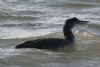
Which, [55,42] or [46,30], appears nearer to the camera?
[55,42]

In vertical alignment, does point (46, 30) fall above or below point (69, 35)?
below

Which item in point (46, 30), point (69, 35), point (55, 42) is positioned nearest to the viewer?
point (55, 42)

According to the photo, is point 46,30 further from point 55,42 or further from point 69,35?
point 55,42

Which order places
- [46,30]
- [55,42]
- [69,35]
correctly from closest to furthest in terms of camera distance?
1. [55,42]
2. [69,35]
3. [46,30]

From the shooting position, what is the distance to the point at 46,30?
1477 centimetres

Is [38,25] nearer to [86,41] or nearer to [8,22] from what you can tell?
[8,22]

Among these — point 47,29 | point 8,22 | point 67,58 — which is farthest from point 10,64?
point 8,22

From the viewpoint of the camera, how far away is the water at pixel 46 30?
10.9m

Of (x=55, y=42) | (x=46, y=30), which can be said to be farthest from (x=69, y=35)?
(x=46, y=30)

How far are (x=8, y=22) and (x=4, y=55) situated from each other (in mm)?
5082

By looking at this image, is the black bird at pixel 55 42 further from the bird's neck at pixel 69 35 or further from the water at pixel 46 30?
the water at pixel 46 30

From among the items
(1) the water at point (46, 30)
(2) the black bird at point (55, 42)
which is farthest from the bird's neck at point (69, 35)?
(1) the water at point (46, 30)

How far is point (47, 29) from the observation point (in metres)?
14.9

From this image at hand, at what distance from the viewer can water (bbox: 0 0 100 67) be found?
35.8ft
